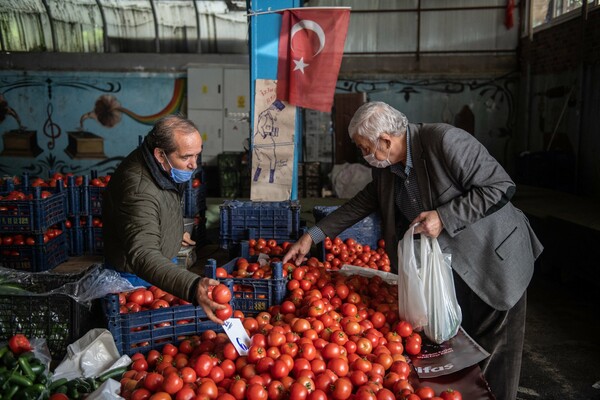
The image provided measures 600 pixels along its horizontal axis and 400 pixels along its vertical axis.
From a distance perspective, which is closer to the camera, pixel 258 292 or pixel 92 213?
pixel 258 292

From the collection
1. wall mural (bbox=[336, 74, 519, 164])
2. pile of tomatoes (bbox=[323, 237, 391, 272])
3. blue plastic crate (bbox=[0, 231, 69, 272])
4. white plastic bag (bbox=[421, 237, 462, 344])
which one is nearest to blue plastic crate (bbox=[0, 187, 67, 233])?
blue plastic crate (bbox=[0, 231, 69, 272])

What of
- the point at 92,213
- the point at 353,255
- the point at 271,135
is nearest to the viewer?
the point at 353,255

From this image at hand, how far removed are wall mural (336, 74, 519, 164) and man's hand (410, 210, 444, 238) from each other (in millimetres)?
10517

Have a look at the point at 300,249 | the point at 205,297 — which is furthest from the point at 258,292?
the point at 205,297

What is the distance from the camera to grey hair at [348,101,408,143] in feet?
9.43

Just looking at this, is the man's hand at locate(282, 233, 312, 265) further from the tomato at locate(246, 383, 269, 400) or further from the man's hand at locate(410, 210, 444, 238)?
the tomato at locate(246, 383, 269, 400)

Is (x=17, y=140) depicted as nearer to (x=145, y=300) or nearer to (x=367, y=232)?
(x=367, y=232)

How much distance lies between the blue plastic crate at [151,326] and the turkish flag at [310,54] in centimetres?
357

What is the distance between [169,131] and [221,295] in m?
0.93

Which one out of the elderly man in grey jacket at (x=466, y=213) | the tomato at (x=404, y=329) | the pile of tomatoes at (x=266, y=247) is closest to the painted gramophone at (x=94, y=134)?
the pile of tomatoes at (x=266, y=247)

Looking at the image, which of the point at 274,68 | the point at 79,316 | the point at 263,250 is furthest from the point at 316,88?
the point at 79,316

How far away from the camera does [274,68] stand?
597cm

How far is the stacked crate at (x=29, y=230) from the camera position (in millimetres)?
5371

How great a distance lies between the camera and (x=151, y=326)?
2.68 metres
